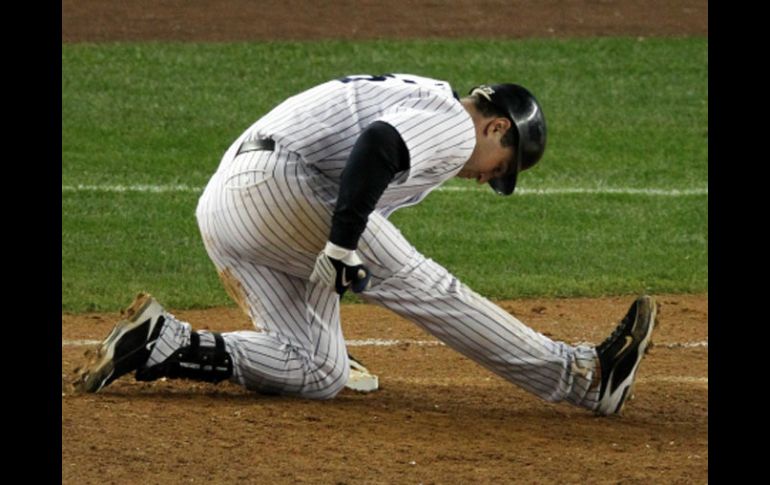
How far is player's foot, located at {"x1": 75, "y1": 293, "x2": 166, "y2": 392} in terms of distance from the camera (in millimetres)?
5297

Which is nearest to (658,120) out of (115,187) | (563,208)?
(563,208)

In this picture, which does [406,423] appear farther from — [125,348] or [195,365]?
[125,348]

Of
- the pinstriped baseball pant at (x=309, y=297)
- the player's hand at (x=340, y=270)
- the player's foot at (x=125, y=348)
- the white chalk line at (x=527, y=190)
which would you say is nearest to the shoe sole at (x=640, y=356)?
the pinstriped baseball pant at (x=309, y=297)

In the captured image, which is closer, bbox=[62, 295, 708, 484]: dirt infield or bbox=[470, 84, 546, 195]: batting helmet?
bbox=[62, 295, 708, 484]: dirt infield

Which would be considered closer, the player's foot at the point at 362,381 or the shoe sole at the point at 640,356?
the shoe sole at the point at 640,356

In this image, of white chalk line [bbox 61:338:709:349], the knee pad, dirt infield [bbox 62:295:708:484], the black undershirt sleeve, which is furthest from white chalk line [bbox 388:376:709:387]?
the black undershirt sleeve

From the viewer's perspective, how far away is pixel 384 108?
514 cm

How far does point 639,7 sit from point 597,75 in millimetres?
2204

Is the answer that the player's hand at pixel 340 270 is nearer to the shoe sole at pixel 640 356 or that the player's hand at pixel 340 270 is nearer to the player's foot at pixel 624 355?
the player's foot at pixel 624 355

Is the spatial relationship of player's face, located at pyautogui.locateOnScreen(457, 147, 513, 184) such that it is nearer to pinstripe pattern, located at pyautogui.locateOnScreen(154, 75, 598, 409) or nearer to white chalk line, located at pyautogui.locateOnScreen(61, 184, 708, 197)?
pinstripe pattern, located at pyautogui.locateOnScreen(154, 75, 598, 409)

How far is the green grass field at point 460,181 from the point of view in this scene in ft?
26.6

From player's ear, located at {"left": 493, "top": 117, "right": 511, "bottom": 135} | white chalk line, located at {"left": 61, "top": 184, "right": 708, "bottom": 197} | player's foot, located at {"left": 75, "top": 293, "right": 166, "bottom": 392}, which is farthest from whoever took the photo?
white chalk line, located at {"left": 61, "top": 184, "right": 708, "bottom": 197}

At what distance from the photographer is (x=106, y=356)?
530 centimetres

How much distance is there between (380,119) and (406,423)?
112 cm
